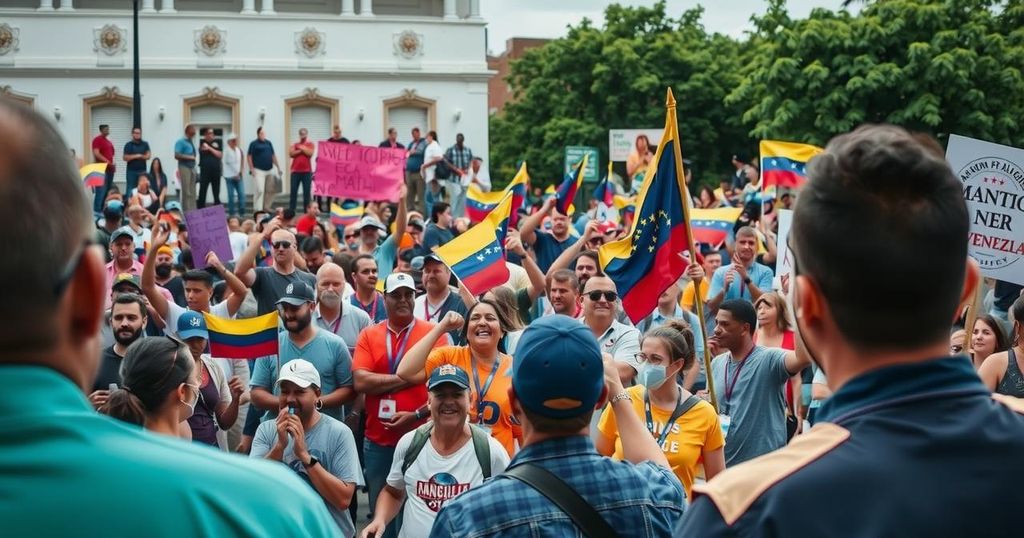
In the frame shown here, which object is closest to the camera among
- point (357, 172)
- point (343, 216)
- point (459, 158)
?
point (357, 172)

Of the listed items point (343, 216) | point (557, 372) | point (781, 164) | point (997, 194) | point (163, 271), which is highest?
point (781, 164)

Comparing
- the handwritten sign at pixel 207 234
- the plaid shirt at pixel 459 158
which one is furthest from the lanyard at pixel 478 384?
the plaid shirt at pixel 459 158

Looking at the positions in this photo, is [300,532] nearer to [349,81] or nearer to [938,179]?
[938,179]

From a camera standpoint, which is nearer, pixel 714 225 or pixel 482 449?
pixel 482 449

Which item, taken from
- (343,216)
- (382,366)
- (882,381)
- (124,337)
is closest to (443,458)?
(382,366)

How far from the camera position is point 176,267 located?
13.3m

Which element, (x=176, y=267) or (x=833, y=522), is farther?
(x=176, y=267)

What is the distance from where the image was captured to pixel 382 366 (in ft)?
28.3

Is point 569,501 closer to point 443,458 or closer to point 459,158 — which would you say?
point 443,458

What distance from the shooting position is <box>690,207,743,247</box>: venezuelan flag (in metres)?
15.0

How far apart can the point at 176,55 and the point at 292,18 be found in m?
4.37

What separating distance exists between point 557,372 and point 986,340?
5.84 metres

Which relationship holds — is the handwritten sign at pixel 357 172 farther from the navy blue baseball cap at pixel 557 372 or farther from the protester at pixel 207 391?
the navy blue baseball cap at pixel 557 372

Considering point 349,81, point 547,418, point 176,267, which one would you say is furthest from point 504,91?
point 547,418
